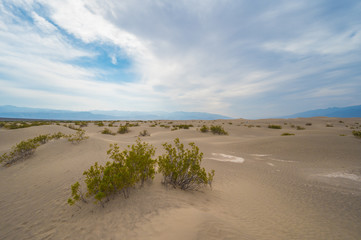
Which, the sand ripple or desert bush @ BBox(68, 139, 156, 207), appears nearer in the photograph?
desert bush @ BBox(68, 139, 156, 207)

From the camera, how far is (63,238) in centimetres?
246

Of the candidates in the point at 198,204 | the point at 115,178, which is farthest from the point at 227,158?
the point at 115,178

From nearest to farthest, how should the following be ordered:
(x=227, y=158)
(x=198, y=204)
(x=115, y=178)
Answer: (x=115, y=178)
(x=198, y=204)
(x=227, y=158)

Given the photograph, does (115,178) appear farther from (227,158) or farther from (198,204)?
(227,158)

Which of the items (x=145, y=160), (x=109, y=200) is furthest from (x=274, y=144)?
(x=109, y=200)

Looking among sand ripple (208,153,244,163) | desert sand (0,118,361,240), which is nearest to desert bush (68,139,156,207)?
desert sand (0,118,361,240)

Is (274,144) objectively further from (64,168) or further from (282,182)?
(64,168)

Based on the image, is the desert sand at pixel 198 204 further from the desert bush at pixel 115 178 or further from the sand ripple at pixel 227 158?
the sand ripple at pixel 227 158

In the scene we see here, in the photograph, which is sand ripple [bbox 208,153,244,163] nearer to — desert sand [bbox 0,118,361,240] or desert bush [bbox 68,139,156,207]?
desert sand [bbox 0,118,361,240]

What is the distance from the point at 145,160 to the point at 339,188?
258 inches

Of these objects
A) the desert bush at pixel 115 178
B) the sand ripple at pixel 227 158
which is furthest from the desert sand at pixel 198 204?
the sand ripple at pixel 227 158

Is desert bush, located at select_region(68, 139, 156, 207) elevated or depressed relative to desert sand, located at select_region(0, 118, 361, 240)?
elevated

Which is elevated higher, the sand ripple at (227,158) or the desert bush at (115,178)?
the desert bush at (115,178)

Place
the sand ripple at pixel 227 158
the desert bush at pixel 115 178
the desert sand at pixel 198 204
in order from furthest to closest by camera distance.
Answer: the sand ripple at pixel 227 158 → the desert bush at pixel 115 178 → the desert sand at pixel 198 204
